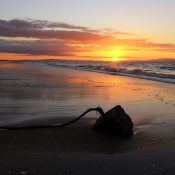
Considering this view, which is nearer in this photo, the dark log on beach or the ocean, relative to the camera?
the dark log on beach

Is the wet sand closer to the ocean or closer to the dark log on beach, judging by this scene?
the dark log on beach

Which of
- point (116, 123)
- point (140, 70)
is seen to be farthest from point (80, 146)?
point (140, 70)

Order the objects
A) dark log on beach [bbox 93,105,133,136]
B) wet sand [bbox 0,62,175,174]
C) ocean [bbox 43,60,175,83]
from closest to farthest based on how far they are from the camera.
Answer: wet sand [bbox 0,62,175,174], dark log on beach [bbox 93,105,133,136], ocean [bbox 43,60,175,83]

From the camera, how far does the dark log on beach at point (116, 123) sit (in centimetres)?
741

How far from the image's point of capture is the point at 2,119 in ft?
28.7

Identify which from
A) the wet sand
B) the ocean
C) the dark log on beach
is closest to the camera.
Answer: the wet sand

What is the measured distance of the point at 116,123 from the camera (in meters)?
7.45

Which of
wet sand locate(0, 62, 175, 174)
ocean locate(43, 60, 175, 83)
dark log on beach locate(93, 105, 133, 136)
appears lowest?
ocean locate(43, 60, 175, 83)

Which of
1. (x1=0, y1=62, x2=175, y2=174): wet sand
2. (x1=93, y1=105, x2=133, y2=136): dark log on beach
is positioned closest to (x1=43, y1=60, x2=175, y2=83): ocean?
(x1=0, y1=62, x2=175, y2=174): wet sand

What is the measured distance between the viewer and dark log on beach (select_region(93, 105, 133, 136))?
741cm

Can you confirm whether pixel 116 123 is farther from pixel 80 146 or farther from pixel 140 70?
pixel 140 70

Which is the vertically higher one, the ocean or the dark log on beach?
the dark log on beach

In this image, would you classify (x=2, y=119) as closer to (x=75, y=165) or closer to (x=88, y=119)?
(x=88, y=119)

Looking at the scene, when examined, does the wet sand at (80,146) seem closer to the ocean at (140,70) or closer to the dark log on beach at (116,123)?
the dark log on beach at (116,123)
